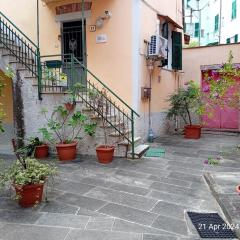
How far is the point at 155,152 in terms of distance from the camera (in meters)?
8.11

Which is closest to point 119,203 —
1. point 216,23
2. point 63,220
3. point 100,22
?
point 63,220

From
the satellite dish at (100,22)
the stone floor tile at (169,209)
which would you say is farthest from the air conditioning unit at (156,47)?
the stone floor tile at (169,209)

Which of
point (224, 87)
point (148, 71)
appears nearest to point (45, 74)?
point (148, 71)

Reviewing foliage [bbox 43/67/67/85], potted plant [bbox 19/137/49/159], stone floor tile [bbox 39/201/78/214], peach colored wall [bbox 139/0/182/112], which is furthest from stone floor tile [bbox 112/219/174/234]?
peach colored wall [bbox 139/0/182/112]

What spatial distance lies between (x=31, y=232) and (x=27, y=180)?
2.61ft

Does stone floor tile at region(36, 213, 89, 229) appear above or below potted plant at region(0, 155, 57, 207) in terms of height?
below

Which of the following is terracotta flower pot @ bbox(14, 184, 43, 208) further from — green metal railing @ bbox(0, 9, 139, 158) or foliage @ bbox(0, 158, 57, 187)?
green metal railing @ bbox(0, 9, 139, 158)

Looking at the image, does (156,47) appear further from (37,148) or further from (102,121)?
(37,148)

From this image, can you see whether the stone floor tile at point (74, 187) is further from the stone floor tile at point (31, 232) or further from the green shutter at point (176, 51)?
the green shutter at point (176, 51)

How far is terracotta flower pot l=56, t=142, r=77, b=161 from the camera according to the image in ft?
23.7

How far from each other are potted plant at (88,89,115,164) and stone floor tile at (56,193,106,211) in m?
2.12

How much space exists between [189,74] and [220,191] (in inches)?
324

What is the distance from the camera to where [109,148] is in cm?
701

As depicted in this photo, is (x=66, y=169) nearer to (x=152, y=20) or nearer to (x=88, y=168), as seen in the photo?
(x=88, y=168)
